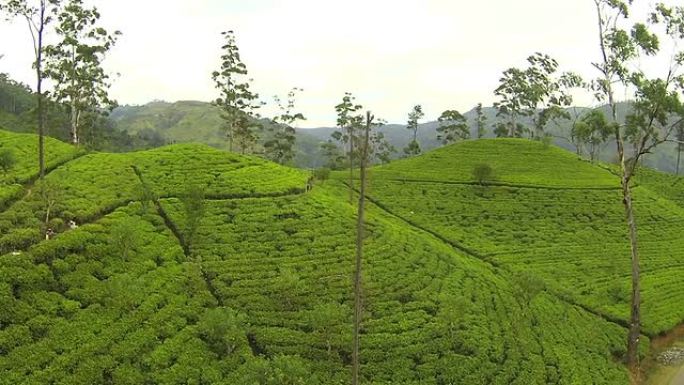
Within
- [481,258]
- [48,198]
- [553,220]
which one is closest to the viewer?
[48,198]

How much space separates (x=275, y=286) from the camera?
30844 millimetres

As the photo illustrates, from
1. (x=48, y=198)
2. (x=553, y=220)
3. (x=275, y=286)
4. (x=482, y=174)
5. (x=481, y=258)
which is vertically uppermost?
(x=482, y=174)

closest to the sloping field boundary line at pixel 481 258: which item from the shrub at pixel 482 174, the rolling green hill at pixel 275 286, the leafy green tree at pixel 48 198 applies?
the rolling green hill at pixel 275 286

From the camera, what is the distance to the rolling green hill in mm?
24000

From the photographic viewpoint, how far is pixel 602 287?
139 feet

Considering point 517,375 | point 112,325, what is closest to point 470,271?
point 517,375

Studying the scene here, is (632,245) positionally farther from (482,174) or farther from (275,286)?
(482,174)

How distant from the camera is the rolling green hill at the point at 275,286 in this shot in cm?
2400

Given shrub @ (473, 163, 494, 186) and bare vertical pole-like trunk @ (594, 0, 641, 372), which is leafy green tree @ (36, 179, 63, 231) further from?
shrub @ (473, 163, 494, 186)

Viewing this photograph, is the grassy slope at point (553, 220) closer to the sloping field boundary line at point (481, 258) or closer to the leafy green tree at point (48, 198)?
the sloping field boundary line at point (481, 258)

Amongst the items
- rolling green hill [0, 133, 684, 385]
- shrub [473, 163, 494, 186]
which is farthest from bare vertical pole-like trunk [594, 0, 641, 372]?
shrub [473, 163, 494, 186]

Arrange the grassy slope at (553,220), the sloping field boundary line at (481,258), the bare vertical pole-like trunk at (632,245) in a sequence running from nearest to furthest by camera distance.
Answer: the bare vertical pole-like trunk at (632,245), the sloping field boundary line at (481,258), the grassy slope at (553,220)

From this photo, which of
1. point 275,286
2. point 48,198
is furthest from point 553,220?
point 48,198

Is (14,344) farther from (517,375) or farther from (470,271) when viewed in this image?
(470,271)
